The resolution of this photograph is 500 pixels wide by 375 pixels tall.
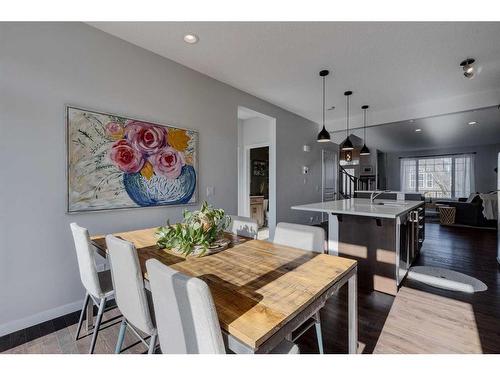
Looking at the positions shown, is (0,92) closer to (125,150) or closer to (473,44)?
(125,150)

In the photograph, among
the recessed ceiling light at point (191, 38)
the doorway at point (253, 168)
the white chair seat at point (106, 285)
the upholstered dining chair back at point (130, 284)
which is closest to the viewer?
the upholstered dining chair back at point (130, 284)

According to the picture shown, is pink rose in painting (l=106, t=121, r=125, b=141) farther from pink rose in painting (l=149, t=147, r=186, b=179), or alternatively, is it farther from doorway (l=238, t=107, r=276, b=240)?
doorway (l=238, t=107, r=276, b=240)

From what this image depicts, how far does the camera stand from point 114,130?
2.38m

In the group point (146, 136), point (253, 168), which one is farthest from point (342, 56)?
point (253, 168)

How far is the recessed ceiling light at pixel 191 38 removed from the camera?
2406mm

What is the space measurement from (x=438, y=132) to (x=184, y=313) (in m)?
8.49

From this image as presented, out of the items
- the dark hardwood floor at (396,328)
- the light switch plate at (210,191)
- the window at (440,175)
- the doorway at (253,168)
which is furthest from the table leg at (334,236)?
the window at (440,175)

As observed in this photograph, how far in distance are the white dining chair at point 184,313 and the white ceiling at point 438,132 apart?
214 inches

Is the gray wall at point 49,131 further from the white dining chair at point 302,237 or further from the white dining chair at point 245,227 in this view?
the white dining chair at point 302,237

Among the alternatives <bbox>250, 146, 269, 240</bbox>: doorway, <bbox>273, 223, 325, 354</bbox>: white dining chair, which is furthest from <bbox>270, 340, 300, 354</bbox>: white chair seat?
<bbox>250, 146, 269, 240</bbox>: doorway

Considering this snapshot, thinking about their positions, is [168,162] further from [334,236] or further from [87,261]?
[334,236]

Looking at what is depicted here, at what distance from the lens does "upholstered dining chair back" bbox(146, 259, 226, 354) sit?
0.77 meters
